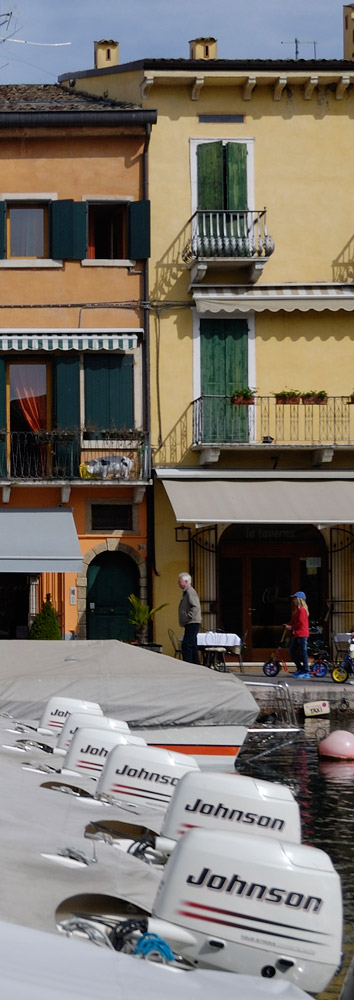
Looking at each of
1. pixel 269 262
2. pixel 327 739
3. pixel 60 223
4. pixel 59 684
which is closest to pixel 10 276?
pixel 60 223

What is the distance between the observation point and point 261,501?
83.1 ft

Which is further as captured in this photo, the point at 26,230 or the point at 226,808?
the point at 26,230

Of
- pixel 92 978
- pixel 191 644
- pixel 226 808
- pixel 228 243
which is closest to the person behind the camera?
pixel 92 978

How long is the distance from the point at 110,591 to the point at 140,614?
1008mm

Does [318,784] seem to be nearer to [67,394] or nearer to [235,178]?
[67,394]

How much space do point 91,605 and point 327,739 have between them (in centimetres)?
887

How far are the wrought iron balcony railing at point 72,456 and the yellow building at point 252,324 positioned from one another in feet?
1.80

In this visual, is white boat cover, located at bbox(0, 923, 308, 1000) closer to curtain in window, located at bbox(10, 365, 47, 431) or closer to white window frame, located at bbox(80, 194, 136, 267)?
curtain in window, located at bbox(10, 365, 47, 431)

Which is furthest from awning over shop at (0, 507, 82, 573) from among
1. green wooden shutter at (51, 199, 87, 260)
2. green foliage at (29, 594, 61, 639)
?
green wooden shutter at (51, 199, 87, 260)

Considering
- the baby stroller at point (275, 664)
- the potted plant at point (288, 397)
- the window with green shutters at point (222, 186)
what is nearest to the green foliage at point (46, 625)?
the baby stroller at point (275, 664)

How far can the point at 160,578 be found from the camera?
26.0m

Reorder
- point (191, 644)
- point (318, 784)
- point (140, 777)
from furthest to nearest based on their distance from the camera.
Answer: point (191, 644), point (318, 784), point (140, 777)

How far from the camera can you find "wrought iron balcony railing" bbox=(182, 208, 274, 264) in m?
25.6

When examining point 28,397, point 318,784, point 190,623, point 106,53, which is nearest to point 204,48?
point 106,53
